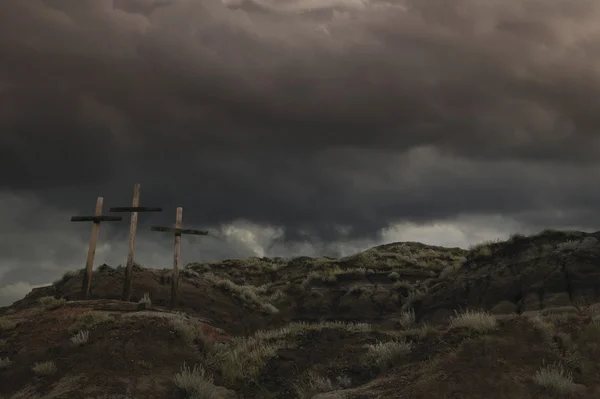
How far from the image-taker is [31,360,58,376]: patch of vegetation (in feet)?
51.3

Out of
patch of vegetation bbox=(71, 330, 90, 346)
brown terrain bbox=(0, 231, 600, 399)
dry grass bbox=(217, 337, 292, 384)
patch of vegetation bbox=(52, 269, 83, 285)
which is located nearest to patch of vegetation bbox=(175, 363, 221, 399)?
brown terrain bbox=(0, 231, 600, 399)

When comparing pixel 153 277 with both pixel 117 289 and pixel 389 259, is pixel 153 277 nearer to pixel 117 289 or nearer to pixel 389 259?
pixel 117 289

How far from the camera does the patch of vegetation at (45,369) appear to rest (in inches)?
615

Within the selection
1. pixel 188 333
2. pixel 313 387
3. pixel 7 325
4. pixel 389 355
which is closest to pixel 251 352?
pixel 188 333

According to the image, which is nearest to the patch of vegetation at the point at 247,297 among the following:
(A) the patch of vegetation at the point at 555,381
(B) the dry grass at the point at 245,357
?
(B) the dry grass at the point at 245,357

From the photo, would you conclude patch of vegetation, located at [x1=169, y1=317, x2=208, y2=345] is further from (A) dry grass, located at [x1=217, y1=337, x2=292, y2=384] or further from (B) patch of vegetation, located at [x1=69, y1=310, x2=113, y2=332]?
(B) patch of vegetation, located at [x1=69, y1=310, x2=113, y2=332]

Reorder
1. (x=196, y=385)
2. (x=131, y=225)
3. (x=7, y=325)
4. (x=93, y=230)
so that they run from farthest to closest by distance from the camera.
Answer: (x=93, y=230) < (x=131, y=225) < (x=7, y=325) < (x=196, y=385)

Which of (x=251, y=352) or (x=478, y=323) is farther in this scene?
(x=251, y=352)

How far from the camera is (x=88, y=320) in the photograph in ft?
64.7

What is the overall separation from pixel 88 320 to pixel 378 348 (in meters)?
11.7

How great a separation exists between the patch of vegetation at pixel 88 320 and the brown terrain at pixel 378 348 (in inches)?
3.1

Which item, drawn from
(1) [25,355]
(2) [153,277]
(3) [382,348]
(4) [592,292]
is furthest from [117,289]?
(4) [592,292]

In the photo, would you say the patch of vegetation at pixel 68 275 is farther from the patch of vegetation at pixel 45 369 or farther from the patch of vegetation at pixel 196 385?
the patch of vegetation at pixel 196 385

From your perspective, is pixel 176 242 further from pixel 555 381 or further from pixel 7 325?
pixel 555 381
